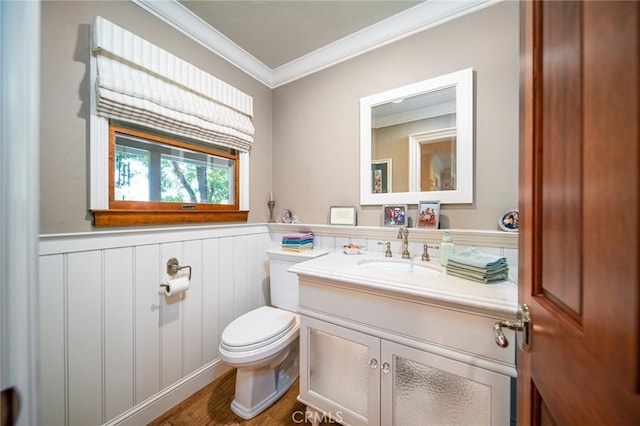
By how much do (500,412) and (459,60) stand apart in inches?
65.9

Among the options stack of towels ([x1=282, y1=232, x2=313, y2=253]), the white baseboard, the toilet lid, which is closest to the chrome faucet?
stack of towels ([x1=282, y1=232, x2=313, y2=253])

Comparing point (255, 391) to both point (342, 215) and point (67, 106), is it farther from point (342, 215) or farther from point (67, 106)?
Result: point (67, 106)

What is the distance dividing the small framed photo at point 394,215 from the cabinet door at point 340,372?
734mm

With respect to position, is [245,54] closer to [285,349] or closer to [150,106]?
[150,106]

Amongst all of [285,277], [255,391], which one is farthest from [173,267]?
[255,391]

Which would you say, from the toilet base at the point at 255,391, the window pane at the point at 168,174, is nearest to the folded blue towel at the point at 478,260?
the toilet base at the point at 255,391

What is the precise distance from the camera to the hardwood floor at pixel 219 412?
129 centimetres

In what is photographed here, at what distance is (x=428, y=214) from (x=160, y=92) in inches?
66.8

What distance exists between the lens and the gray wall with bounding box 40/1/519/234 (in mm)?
1031

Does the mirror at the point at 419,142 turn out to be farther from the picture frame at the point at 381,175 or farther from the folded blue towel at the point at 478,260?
the folded blue towel at the point at 478,260

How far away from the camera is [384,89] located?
5.17 feet

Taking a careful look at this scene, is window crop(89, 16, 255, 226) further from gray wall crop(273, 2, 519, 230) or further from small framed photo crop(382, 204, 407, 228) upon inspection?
small framed photo crop(382, 204, 407, 228)

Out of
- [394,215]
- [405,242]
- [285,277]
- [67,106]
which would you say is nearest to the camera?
[67,106]

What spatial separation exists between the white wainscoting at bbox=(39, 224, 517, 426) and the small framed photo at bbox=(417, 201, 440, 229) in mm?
47
